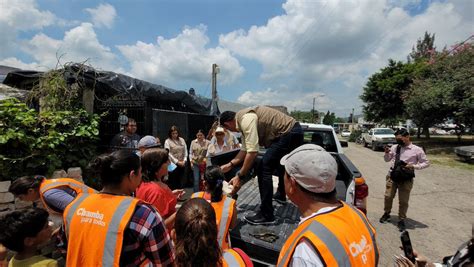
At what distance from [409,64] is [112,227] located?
3282cm

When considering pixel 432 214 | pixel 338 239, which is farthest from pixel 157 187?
pixel 432 214

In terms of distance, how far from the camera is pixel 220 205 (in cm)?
237

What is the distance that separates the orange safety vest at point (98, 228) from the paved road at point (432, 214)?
383cm

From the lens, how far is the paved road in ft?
14.7

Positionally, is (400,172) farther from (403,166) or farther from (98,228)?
(98,228)

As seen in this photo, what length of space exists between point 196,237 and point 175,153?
4.77 metres

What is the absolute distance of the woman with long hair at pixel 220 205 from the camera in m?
2.24

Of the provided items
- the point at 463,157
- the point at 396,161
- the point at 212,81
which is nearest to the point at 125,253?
the point at 396,161

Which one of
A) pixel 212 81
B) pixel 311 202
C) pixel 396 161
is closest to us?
pixel 311 202

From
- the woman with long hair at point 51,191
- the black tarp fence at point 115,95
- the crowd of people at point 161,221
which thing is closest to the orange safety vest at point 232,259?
the crowd of people at point 161,221

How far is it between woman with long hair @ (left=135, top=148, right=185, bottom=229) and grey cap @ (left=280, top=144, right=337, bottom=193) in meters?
1.30

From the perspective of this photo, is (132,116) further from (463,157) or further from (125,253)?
(463,157)

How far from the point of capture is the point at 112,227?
1414 millimetres

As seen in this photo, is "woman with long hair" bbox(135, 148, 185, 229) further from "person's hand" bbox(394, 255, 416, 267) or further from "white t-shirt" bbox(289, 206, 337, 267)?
"person's hand" bbox(394, 255, 416, 267)
